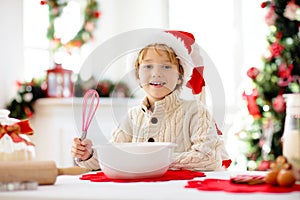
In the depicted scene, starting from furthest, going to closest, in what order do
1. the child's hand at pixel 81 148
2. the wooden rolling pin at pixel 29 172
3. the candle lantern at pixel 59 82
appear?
1. the candle lantern at pixel 59 82
2. the child's hand at pixel 81 148
3. the wooden rolling pin at pixel 29 172

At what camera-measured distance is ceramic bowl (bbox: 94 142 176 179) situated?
114cm

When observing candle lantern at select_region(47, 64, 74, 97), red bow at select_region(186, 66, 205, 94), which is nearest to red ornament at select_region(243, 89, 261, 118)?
candle lantern at select_region(47, 64, 74, 97)

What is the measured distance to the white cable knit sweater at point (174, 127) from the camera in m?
1.44

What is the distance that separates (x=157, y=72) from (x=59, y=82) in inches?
91.2

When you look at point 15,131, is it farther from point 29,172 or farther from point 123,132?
point 123,132

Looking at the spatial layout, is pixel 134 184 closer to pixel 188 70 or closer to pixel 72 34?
pixel 188 70

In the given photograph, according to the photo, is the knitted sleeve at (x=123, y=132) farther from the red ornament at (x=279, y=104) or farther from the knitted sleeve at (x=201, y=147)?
the red ornament at (x=279, y=104)

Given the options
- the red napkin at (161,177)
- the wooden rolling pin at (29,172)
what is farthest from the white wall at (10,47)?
the wooden rolling pin at (29,172)

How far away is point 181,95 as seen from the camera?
1.51m

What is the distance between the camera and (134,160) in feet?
3.74

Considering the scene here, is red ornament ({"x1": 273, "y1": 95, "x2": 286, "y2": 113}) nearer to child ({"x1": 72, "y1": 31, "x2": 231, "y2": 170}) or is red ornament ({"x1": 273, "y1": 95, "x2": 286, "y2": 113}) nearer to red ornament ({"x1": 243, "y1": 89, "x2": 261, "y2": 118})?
red ornament ({"x1": 243, "y1": 89, "x2": 261, "y2": 118})

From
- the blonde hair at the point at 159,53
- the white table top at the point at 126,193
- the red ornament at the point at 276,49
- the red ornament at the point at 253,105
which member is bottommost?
the white table top at the point at 126,193

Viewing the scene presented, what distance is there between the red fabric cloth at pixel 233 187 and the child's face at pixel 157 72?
449 mm

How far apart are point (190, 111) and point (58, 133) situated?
2219 mm
